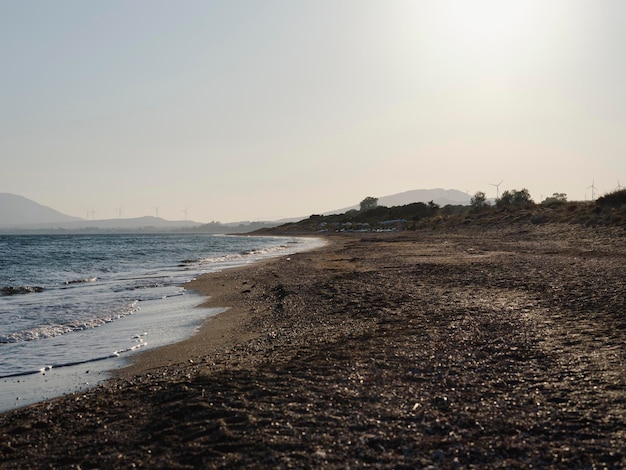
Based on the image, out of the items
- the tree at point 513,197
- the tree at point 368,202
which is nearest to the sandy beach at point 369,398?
the tree at point 513,197

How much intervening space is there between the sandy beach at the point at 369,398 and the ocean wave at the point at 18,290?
45.1 ft

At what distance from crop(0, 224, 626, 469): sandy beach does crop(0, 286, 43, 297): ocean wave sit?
1376cm

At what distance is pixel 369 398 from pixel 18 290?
20.3 meters

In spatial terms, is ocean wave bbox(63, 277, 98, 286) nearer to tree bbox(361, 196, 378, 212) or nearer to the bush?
the bush

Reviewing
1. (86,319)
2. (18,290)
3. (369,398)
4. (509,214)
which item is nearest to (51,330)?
(86,319)

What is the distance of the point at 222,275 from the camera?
80.4 feet

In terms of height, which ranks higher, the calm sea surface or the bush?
the bush

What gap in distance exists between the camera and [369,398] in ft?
18.2

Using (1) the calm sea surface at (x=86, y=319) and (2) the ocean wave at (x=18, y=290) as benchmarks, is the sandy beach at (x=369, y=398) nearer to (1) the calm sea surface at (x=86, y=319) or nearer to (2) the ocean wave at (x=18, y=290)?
(1) the calm sea surface at (x=86, y=319)

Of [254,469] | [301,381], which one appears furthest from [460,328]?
[254,469]

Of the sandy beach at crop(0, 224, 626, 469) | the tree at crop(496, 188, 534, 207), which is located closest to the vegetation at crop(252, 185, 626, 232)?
the tree at crop(496, 188, 534, 207)

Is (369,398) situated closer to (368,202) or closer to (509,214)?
(509,214)

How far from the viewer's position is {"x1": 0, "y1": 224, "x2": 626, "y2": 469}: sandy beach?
436 centimetres

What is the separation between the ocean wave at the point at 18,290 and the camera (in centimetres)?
2003
